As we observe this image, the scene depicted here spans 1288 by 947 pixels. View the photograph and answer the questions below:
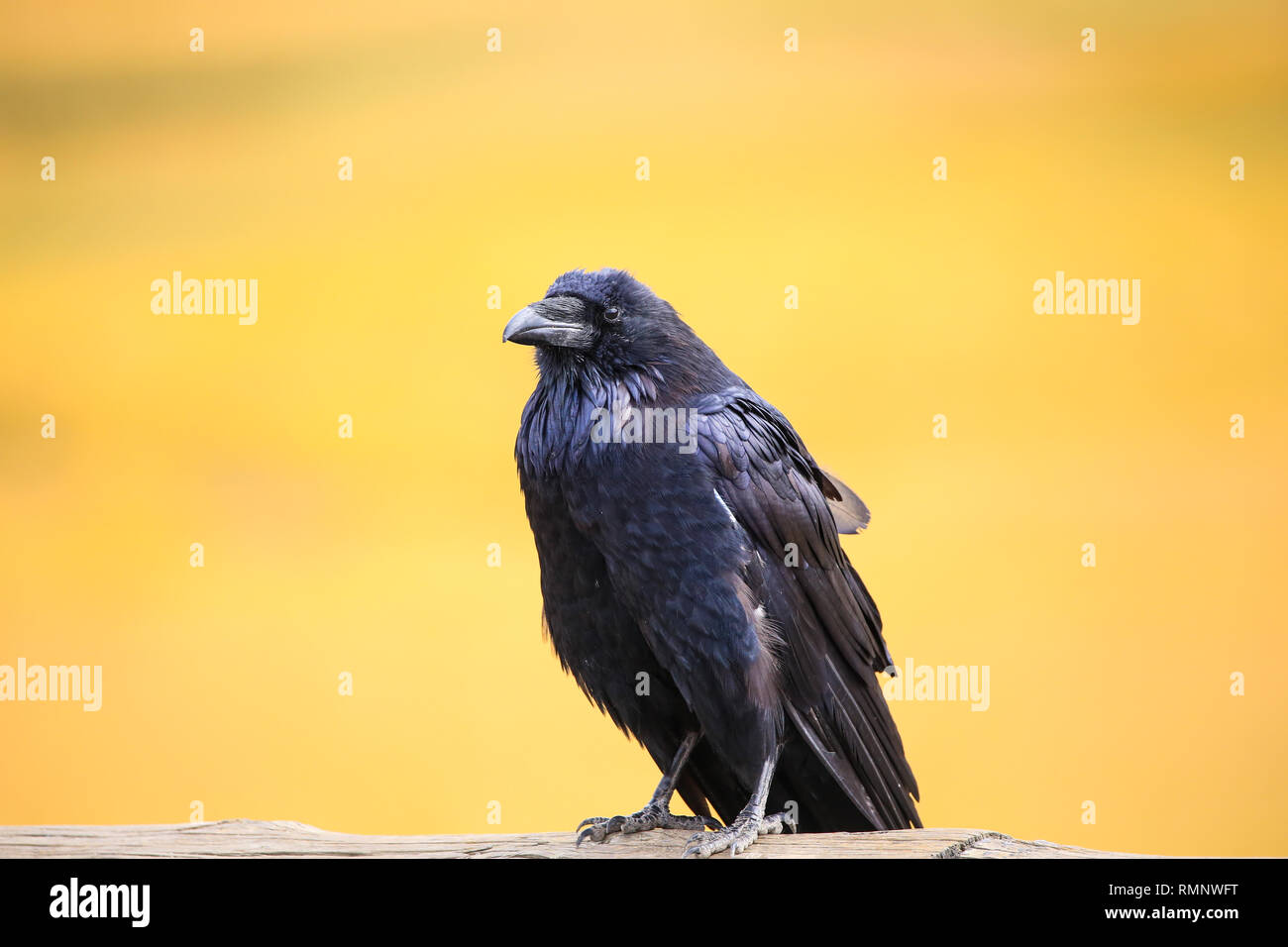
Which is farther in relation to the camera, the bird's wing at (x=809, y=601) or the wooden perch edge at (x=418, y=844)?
the bird's wing at (x=809, y=601)

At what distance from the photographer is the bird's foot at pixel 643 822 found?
9.77 feet

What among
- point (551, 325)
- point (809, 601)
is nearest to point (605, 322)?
point (551, 325)

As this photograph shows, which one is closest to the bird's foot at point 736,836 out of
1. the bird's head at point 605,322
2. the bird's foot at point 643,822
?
the bird's foot at point 643,822

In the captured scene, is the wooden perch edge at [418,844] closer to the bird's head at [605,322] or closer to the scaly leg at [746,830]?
the scaly leg at [746,830]

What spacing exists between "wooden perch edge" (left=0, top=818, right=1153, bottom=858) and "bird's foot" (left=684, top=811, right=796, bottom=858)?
27 millimetres

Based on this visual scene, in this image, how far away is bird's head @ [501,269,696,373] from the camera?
9.91 ft

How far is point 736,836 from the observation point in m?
2.81

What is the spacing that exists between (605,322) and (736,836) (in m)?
1.38

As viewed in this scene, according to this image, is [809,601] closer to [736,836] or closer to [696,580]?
[696,580]

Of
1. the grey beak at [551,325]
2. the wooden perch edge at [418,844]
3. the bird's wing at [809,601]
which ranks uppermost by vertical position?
the grey beak at [551,325]

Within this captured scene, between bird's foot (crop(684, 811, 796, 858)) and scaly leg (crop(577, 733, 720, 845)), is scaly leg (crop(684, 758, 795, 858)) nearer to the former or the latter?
bird's foot (crop(684, 811, 796, 858))

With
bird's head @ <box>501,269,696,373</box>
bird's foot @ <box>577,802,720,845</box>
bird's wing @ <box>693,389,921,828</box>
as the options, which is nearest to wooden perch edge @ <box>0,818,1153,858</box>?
bird's foot @ <box>577,802,720,845</box>
